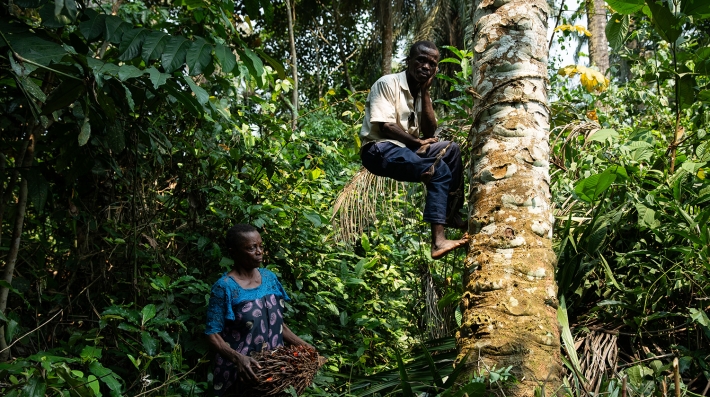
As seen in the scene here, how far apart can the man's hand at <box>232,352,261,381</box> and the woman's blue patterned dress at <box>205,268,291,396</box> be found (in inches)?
8.1

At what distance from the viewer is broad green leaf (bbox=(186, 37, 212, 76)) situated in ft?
10.2

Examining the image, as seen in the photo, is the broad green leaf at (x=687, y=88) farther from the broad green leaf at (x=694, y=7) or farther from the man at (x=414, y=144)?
the man at (x=414, y=144)

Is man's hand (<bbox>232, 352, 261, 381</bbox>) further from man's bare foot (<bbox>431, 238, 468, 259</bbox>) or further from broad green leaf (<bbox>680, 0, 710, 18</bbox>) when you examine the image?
Answer: broad green leaf (<bbox>680, 0, 710, 18</bbox>)

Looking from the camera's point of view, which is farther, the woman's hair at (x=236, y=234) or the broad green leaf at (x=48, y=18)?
the woman's hair at (x=236, y=234)

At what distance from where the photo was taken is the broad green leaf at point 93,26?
3.16 metres

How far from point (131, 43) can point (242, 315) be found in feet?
5.50

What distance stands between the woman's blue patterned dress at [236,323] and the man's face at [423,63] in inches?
64.7

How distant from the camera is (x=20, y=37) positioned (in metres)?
2.99

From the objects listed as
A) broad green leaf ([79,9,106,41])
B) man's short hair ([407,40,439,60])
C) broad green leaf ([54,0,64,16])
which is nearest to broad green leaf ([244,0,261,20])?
broad green leaf ([79,9,106,41])

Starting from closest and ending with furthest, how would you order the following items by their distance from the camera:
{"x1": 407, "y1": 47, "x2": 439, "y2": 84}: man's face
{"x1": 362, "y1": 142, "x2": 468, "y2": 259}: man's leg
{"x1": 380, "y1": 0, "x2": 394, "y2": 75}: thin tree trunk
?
{"x1": 362, "y1": 142, "x2": 468, "y2": 259}: man's leg, {"x1": 407, "y1": 47, "x2": 439, "y2": 84}: man's face, {"x1": 380, "y1": 0, "x2": 394, "y2": 75}: thin tree trunk

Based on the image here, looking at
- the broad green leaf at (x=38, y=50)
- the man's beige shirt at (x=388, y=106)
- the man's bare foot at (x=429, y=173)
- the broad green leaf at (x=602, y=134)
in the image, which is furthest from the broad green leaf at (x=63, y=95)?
the broad green leaf at (x=602, y=134)

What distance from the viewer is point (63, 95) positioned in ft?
10.2

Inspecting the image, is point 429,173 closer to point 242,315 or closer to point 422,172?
point 422,172

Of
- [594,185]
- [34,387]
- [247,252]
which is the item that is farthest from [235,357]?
[594,185]
